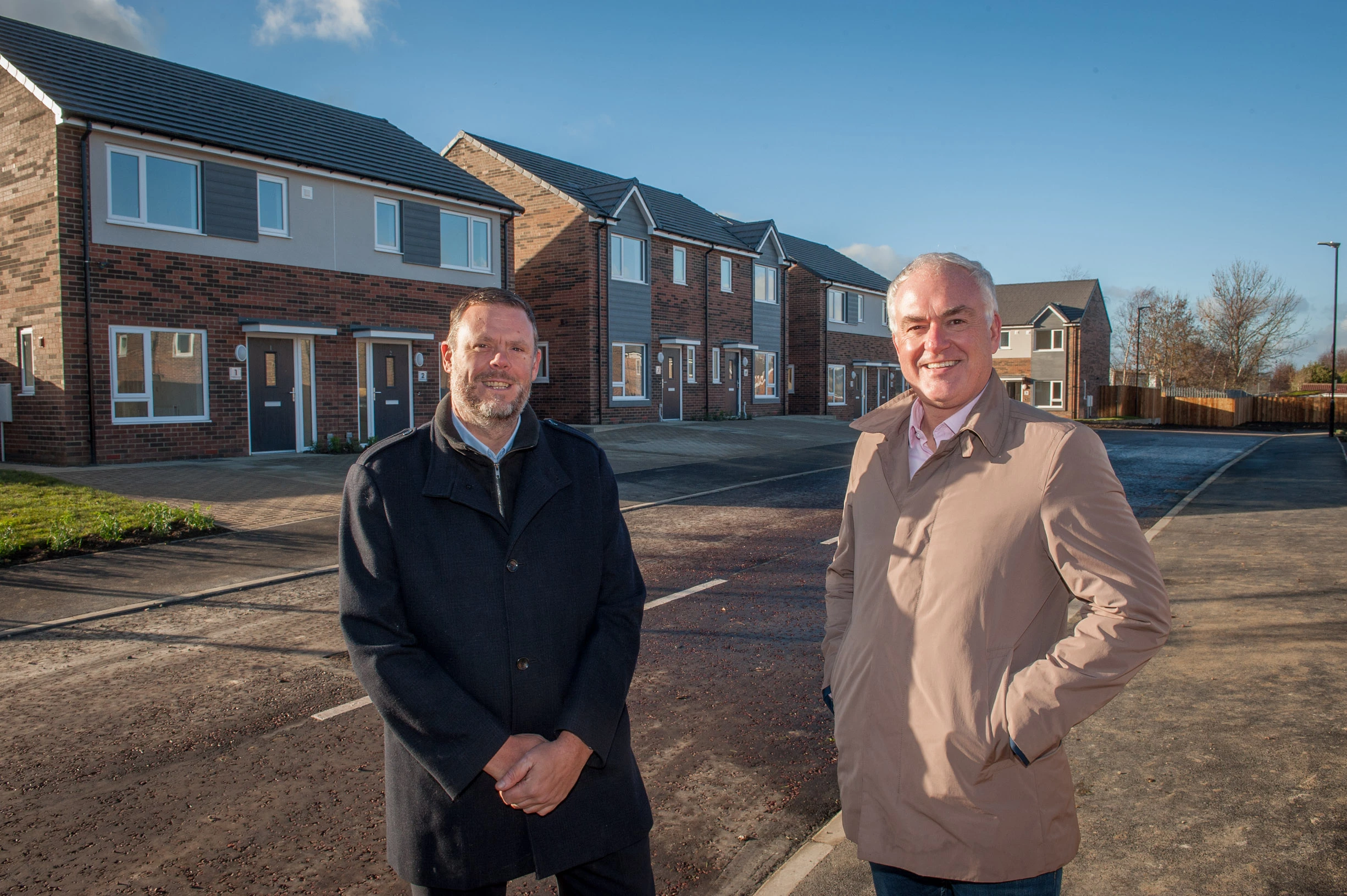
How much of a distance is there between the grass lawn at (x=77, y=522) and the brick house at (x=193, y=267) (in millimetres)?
4681

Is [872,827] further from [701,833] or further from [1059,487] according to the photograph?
[701,833]

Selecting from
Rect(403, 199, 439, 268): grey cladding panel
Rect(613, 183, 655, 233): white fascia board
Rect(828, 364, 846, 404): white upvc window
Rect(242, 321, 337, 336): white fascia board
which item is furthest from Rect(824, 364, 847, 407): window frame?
Rect(242, 321, 337, 336): white fascia board

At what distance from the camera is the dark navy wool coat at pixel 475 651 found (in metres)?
2.20

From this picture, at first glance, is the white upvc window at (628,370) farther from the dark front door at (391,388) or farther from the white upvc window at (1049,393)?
the white upvc window at (1049,393)

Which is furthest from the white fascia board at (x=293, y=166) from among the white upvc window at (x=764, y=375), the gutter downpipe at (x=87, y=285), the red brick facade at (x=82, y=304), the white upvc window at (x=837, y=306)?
the white upvc window at (x=837, y=306)

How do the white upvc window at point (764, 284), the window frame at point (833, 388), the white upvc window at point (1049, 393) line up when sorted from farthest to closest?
the white upvc window at point (1049, 393), the window frame at point (833, 388), the white upvc window at point (764, 284)

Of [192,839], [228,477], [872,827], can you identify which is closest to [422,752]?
[872,827]

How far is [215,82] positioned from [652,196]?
16.1 meters

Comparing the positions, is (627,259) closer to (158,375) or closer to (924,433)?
(158,375)

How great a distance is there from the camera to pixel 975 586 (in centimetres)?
202

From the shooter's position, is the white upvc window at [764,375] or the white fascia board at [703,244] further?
the white upvc window at [764,375]

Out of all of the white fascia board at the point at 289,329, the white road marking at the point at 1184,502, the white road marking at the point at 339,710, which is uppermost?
the white fascia board at the point at 289,329

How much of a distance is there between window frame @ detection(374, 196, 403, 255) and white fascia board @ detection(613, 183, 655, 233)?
807cm

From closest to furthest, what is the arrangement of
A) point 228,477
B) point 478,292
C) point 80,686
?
point 478,292 < point 80,686 < point 228,477
